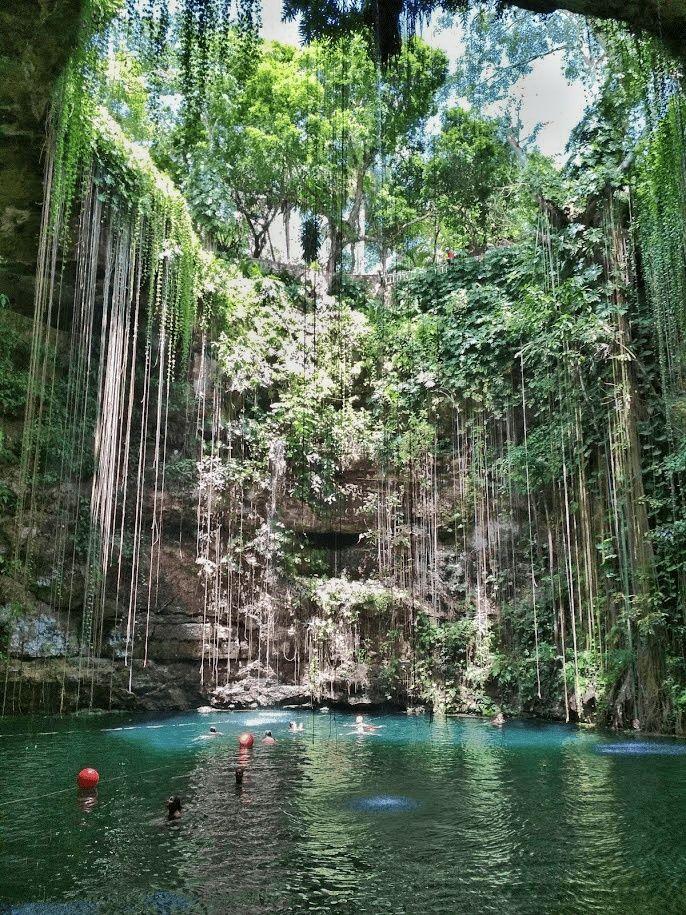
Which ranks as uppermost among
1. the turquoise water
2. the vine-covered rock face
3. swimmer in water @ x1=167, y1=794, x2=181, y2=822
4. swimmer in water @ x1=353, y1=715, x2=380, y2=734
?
the vine-covered rock face

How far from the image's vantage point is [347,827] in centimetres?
454

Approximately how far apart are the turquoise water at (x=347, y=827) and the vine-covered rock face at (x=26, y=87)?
3.05 metres

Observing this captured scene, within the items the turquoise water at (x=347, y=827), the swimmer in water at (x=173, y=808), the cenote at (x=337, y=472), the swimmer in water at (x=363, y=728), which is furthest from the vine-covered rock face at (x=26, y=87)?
the swimmer in water at (x=363, y=728)

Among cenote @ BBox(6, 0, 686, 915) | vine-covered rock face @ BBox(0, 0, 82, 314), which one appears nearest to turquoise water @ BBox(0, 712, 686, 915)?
cenote @ BBox(6, 0, 686, 915)

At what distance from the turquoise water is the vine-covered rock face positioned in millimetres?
3050

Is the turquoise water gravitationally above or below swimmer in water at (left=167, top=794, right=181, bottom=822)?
below

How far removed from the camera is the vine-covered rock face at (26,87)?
2729mm

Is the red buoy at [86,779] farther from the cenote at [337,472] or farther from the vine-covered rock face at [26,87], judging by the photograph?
the vine-covered rock face at [26,87]

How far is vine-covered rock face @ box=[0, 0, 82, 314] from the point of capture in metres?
2.73

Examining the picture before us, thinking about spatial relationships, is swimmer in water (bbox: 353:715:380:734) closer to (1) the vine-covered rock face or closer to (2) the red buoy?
(2) the red buoy

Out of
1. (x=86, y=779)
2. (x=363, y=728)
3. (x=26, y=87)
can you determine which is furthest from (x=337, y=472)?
(x=26, y=87)

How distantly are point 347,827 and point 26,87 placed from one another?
4.28m

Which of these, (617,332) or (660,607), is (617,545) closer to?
(660,607)

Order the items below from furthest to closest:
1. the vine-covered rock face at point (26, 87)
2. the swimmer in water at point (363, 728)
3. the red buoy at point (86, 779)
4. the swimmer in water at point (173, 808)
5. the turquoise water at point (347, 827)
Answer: the swimmer in water at point (363, 728) < the red buoy at point (86, 779) < the swimmer in water at point (173, 808) < the turquoise water at point (347, 827) < the vine-covered rock face at point (26, 87)
